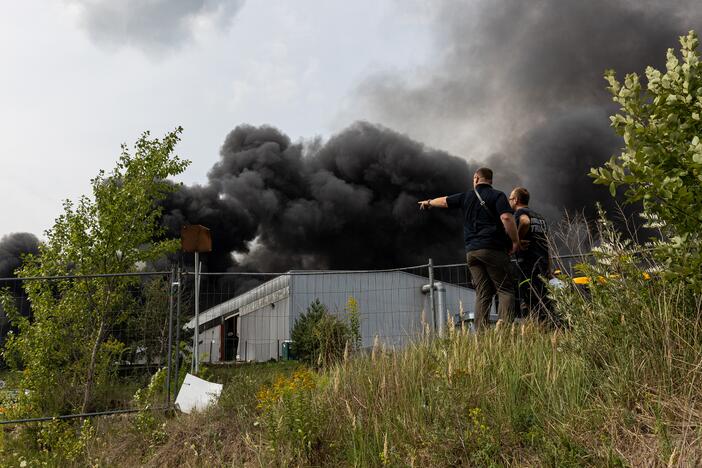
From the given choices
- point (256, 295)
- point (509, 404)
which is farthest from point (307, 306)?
point (509, 404)

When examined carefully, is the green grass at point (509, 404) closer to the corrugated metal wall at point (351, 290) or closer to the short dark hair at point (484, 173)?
the short dark hair at point (484, 173)

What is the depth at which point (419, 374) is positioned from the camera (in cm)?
402

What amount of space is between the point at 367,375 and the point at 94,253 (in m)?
4.55

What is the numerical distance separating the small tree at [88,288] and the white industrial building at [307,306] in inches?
60.2

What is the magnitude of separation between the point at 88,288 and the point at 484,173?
16.1ft

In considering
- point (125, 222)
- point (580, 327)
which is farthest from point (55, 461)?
point (580, 327)

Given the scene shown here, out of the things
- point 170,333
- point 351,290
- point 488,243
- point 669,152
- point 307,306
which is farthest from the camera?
point 307,306

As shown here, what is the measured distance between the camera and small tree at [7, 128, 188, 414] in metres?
6.69

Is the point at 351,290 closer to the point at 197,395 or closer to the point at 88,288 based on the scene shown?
the point at 88,288

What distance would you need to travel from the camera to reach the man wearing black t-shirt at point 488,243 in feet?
19.3

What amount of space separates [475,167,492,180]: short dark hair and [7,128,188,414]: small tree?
419 centimetres

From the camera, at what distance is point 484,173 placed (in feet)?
20.5

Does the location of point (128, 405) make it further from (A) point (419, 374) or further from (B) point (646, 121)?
(B) point (646, 121)

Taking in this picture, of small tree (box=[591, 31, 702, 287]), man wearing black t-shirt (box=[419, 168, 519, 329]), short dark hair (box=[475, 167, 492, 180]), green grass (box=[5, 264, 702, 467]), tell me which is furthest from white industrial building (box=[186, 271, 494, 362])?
small tree (box=[591, 31, 702, 287])
